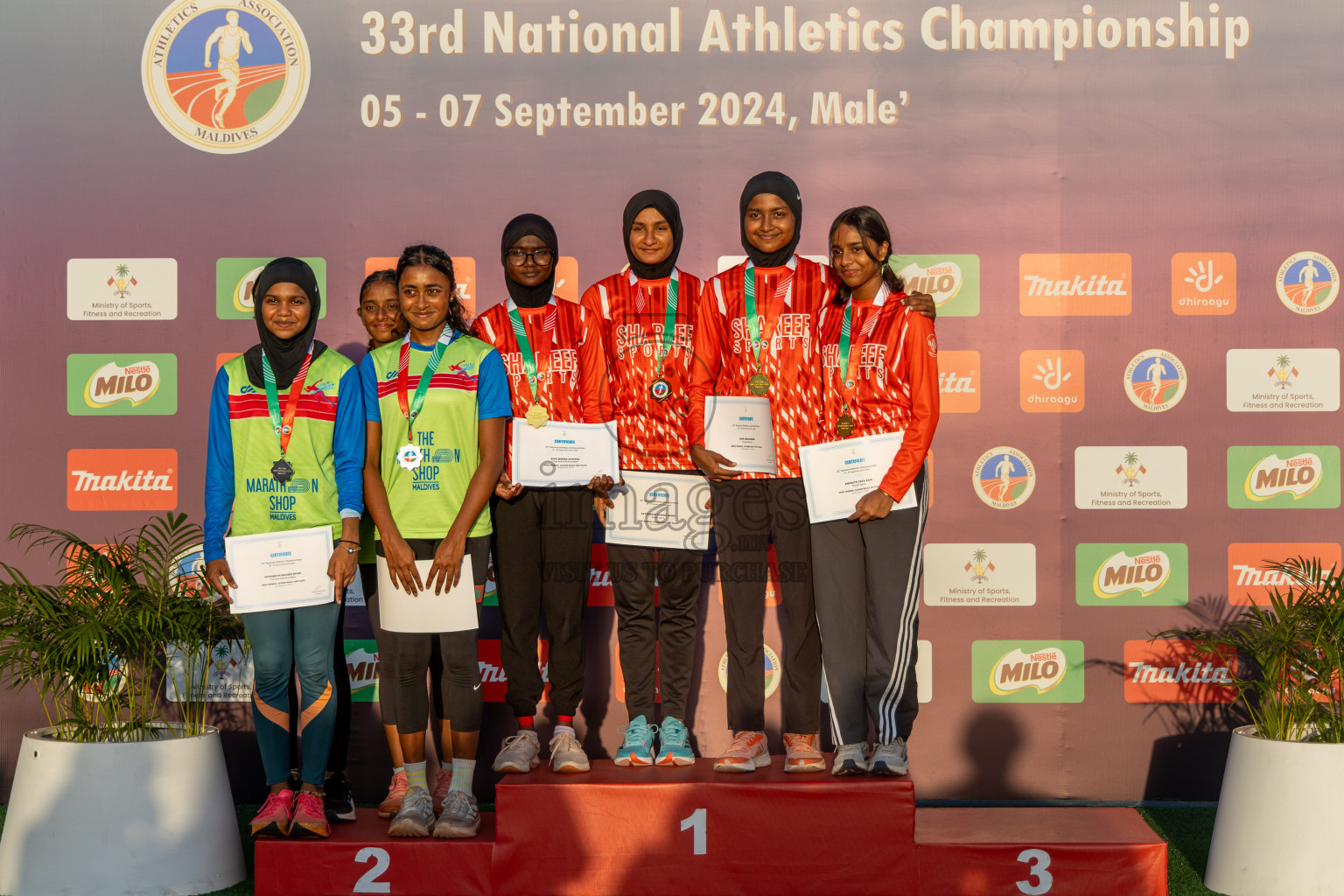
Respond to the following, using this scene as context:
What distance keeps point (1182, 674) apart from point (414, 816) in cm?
276

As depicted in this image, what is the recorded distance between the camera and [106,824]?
2.97m

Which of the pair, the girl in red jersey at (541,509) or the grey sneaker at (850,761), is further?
the girl in red jersey at (541,509)

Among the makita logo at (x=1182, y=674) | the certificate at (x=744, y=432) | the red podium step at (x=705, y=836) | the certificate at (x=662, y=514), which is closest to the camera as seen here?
the red podium step at (x=705, y=836)

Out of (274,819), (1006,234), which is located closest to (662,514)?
(274,819)

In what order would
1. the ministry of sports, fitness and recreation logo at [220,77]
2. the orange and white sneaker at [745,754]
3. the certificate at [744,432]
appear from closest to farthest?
the orange and white sneaker at [745,754] → the certificate at [744,432] → the ministry of sports, fitness and recreation logo at [220,77]

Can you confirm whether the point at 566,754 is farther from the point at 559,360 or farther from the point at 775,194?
the point at 775,194

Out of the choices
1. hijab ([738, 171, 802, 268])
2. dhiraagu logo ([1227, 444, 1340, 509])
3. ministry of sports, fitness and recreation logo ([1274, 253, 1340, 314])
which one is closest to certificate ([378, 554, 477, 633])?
hijab ([738, 171, 802, 268])

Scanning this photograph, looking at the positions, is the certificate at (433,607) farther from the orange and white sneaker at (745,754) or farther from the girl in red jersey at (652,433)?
the orange and white sneaker at (745,754)

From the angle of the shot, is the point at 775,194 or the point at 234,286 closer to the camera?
the point at 775,194

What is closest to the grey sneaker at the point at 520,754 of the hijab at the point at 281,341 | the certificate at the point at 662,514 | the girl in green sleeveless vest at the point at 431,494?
the girl in green sleeveless vest at the point at 431,494

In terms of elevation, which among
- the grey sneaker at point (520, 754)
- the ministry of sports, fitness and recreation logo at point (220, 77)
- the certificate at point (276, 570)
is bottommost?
the grey sneaker at point (520, 754)

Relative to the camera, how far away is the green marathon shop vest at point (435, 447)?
296 cm

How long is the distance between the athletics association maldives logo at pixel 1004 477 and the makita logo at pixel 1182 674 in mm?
748

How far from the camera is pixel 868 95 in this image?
3.90 metres
